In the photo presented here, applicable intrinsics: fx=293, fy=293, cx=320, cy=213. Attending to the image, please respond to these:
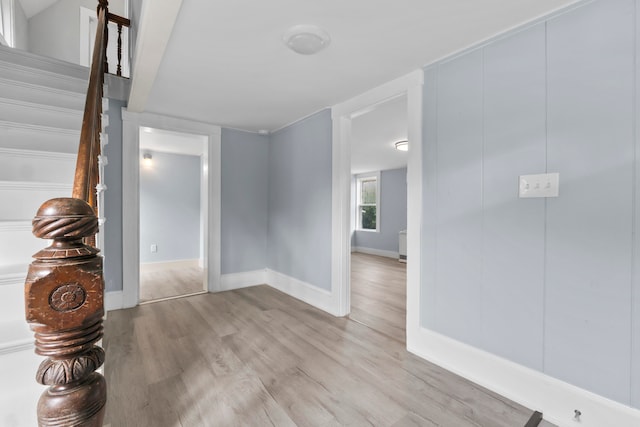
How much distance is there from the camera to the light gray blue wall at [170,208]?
5246 mm

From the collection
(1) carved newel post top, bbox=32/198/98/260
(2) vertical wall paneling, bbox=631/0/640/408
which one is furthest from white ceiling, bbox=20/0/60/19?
(2) vertical wall paneling, bbox=631/0/640/408

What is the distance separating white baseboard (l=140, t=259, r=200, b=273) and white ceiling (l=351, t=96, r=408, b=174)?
147 inches

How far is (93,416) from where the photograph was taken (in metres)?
0.52

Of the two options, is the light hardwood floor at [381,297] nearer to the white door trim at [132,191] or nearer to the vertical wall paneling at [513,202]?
the vertical wall paneling at [513,202]

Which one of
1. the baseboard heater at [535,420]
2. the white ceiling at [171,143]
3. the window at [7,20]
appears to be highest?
the window at [7,20]

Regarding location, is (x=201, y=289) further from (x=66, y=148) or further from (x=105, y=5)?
(x=105, y=5)

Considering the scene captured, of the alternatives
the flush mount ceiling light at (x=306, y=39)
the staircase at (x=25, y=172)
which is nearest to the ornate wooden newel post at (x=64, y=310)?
the staircase at (x=25, y=172)

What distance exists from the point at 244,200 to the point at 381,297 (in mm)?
2292

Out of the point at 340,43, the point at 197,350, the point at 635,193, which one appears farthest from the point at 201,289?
the point at 635,193

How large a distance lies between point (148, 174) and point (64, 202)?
548 cm

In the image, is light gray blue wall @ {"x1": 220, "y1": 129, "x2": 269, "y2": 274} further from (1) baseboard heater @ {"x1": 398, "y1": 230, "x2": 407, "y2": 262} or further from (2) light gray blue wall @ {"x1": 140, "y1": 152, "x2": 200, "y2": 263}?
(1) baseboard heater @ {"x1": 398, "y1": 230, "x2": 407, "y2": 262}

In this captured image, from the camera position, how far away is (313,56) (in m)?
2.12

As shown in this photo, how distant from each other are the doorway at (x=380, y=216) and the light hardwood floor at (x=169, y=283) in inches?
91.4

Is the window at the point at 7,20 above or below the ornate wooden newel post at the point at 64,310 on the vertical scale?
above
